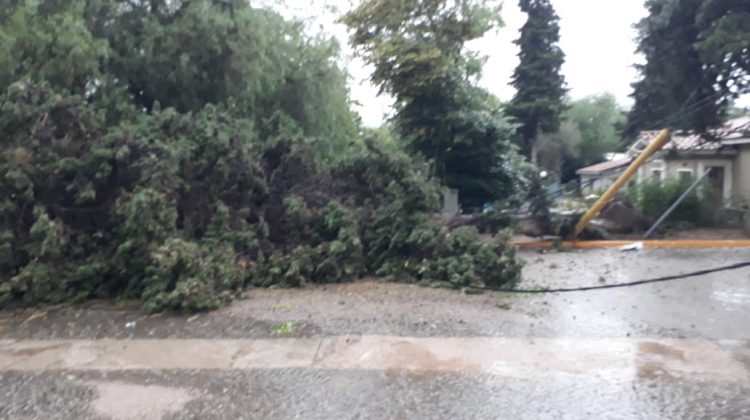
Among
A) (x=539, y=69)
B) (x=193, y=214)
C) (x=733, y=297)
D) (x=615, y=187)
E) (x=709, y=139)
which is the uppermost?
(x=539, y=69)

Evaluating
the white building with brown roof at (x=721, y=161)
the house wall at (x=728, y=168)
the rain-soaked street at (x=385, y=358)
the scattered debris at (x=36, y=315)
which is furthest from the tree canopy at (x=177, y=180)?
the house wall at (x=728, y=168)

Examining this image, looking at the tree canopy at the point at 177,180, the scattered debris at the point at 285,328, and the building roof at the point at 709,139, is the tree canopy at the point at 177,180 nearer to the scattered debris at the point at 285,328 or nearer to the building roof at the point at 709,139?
the scattered debris at the point at 285,328

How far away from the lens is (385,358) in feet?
23.7

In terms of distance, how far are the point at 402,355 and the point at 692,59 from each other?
10.8 meters

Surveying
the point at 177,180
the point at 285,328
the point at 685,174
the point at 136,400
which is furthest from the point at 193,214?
the point at 685,174

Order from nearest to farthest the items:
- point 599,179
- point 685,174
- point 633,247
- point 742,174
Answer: point 633,247
point 599,179
point 742,174
point 685,174

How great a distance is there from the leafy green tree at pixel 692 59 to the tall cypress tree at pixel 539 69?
14.9 m

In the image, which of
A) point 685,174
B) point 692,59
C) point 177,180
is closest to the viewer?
point 177,180

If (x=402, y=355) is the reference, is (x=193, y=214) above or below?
above

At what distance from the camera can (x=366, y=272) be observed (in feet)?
37.4

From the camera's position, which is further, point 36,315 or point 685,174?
point 685,174

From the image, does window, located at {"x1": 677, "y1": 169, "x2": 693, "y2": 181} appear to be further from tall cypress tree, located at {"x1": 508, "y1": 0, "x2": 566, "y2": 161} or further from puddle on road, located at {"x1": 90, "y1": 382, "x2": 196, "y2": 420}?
puddle on road, located at {"x1": 90, "y1": 382, "x2": 196, "y2": 420}

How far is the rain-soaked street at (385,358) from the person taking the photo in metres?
6.07

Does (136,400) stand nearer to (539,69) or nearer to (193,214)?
(193,214)
